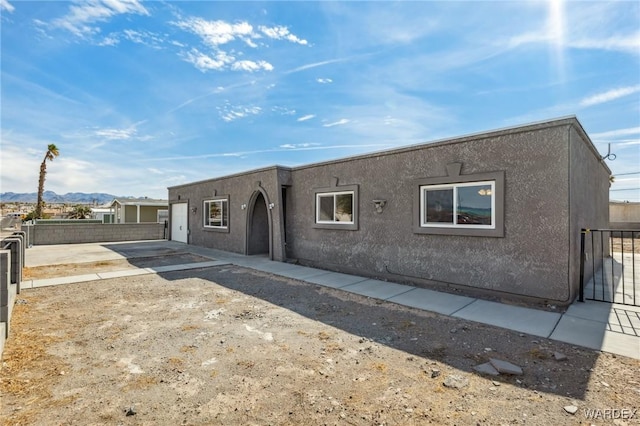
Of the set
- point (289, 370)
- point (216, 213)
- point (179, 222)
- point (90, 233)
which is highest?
point (216, 213)

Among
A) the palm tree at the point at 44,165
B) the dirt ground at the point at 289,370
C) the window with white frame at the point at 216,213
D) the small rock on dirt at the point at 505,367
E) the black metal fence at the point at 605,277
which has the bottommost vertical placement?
the dirt ground at the point at 289,370

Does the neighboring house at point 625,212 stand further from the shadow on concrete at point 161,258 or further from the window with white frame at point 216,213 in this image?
the shadow on concrete at point 161,258

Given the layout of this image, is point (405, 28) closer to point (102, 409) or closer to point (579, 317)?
point (579, 317)

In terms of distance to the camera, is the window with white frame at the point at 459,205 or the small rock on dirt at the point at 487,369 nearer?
the small rock on dirt at the point at 487,369

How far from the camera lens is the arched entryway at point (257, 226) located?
1304 cm

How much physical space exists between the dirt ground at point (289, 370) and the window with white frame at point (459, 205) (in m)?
2.43

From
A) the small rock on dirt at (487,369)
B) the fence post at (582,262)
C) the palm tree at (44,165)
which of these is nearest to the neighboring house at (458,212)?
the fence post at (582,262)

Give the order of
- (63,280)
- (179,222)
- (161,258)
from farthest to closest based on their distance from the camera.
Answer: (179,222)
(161,258)
(63,280)

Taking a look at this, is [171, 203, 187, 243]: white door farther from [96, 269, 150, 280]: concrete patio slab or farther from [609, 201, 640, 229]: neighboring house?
[609, 201, 640, 229]: neighboring house

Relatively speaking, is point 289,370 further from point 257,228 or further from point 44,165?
point 44,165

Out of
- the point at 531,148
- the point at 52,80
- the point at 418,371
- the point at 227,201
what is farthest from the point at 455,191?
the point at 52,80

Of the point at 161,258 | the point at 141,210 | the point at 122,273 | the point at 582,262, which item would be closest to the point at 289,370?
the point at 582,262

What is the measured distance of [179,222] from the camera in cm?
1866

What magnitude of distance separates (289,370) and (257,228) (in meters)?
10.2
